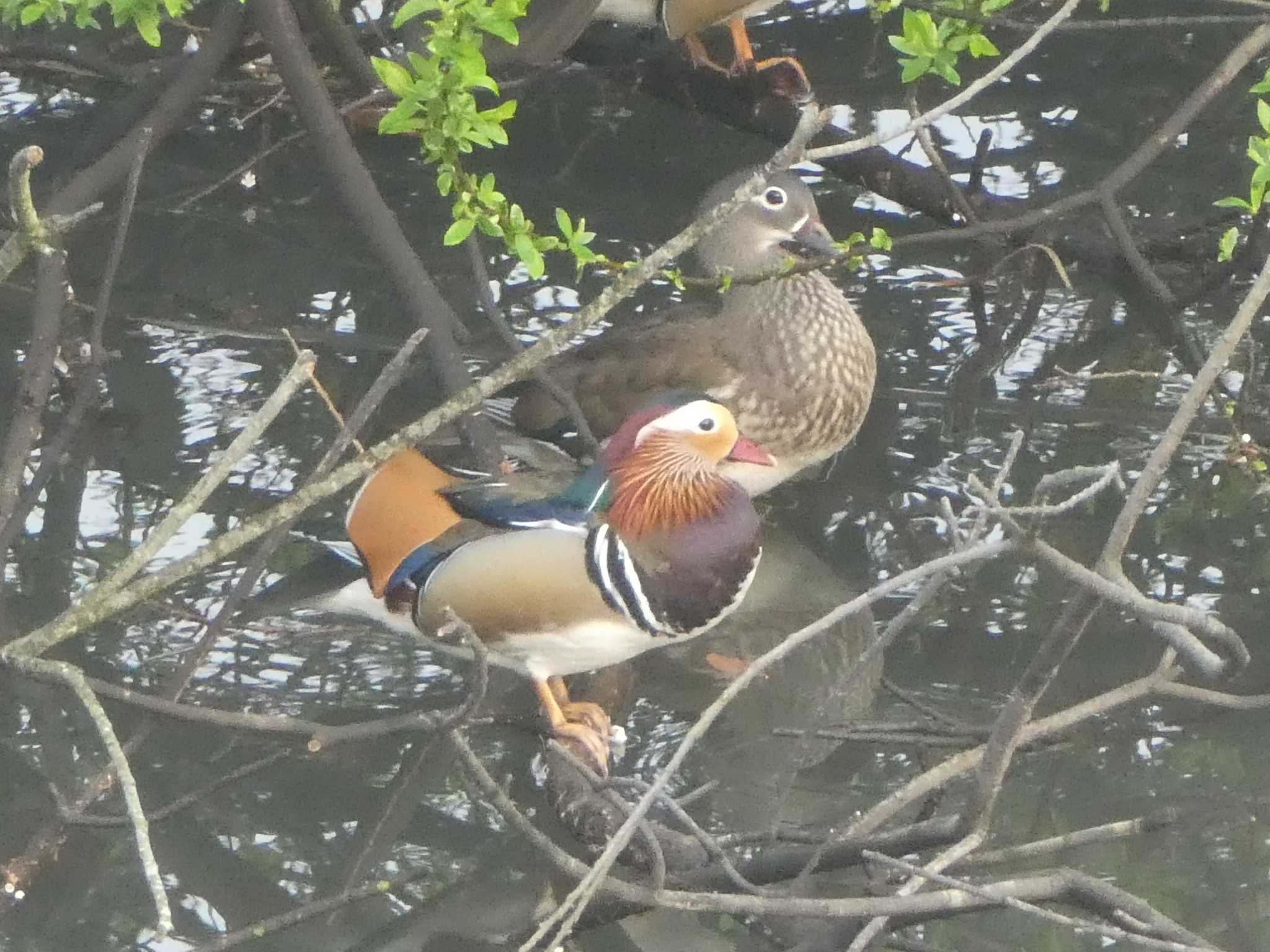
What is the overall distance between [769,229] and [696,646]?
0.89 meters

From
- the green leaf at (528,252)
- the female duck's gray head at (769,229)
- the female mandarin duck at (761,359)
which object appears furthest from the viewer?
the female duck's gray head at (769,229)

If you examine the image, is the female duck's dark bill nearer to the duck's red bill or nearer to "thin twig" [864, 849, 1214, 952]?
the duck's red bill

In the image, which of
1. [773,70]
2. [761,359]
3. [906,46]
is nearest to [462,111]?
[906,46]

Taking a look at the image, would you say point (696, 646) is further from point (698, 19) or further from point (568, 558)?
point (698, 19)

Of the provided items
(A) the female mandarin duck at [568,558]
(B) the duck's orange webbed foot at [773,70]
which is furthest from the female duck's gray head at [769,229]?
(A) the female mandarin duck at [568,558]

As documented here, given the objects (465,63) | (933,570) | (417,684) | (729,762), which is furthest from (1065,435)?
(933,570)

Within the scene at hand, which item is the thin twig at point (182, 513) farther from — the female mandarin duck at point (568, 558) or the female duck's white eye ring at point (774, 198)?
the female duck's white eye ring at point (774, 198)

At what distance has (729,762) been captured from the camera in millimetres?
2078

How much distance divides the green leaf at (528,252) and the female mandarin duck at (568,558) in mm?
315

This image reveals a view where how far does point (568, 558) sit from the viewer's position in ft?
6.37

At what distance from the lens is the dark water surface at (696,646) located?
6.00 feet

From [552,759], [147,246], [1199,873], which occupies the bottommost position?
[1199,873]

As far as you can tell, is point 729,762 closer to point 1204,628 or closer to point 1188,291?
point 1204,628

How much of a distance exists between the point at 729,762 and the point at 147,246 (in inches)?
71.4
